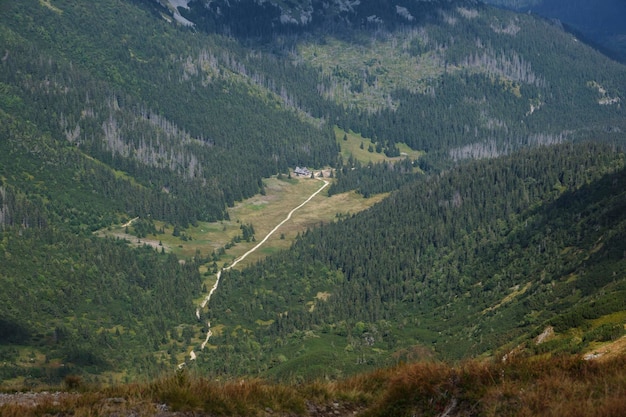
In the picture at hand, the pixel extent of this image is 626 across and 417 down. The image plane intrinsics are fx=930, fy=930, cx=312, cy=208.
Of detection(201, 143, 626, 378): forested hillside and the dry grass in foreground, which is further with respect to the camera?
detection(201, 143, 626, 378): forested hillside

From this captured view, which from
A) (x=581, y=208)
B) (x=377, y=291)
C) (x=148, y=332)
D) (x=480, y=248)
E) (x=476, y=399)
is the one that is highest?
(x=476, y=399)

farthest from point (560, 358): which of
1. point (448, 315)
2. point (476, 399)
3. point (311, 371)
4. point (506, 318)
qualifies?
point (448, 315)

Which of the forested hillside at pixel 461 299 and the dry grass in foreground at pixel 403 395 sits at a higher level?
the dry grass in foreground at pixel 403 395

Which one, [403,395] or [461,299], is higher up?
[403,395]

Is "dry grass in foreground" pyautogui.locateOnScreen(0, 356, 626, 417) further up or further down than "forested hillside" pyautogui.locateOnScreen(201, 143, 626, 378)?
further up

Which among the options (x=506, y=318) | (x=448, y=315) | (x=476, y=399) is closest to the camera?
(x=476, y=399)

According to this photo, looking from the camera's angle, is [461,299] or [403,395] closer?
[403,395]

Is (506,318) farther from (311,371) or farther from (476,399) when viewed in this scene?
(476,399)

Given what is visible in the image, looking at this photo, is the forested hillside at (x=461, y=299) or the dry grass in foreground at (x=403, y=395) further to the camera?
the forested hillside at (x=461, y=299)
